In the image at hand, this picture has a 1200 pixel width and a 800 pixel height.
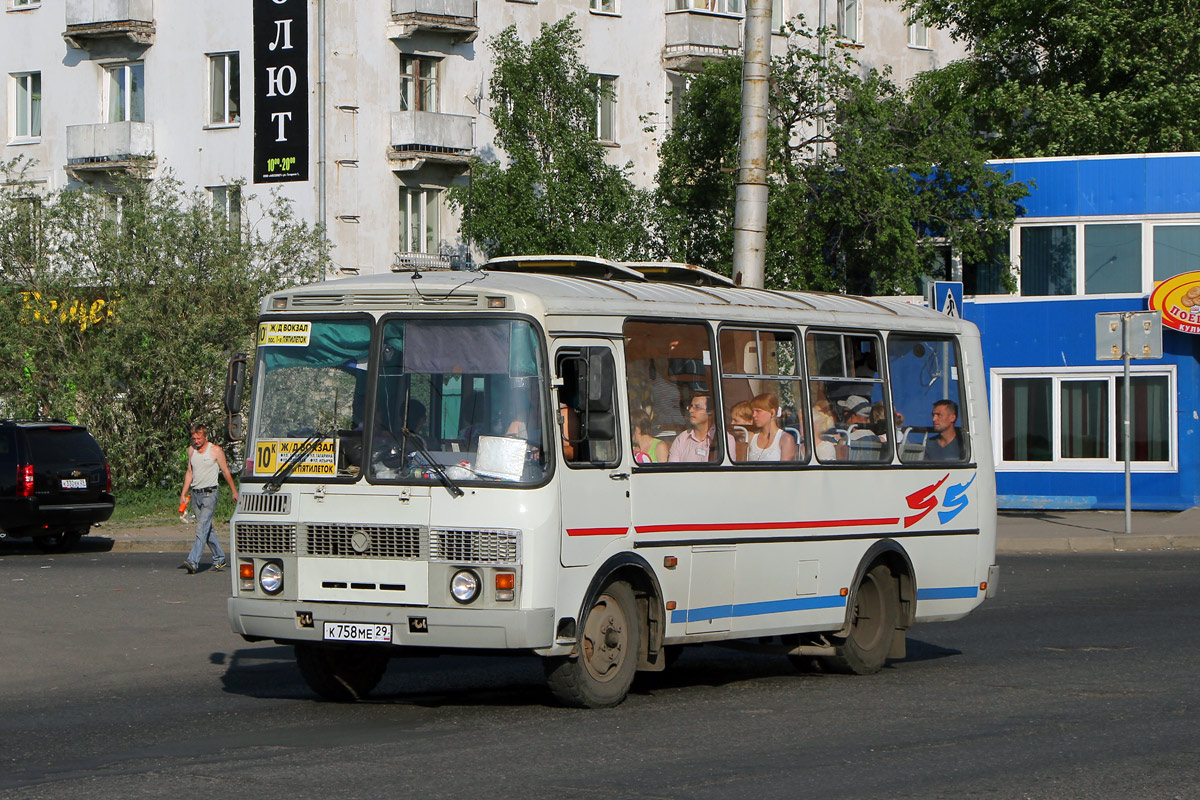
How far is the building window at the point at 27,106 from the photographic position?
160ft

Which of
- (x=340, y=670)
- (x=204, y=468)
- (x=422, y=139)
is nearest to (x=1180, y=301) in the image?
(x=204, y=468)

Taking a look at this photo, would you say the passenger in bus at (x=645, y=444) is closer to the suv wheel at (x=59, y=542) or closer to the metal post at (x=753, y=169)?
the metal post at (x=753, y=169)

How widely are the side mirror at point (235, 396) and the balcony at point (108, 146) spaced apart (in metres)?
36.1

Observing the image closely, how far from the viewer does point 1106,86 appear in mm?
44562

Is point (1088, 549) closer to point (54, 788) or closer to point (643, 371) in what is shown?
point (643, 371)

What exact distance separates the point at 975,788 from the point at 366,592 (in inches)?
145

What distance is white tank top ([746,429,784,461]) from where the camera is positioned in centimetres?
1173

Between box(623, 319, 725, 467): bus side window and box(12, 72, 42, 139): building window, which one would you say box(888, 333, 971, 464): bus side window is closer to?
box(623, 319, 725, 467): bus side window

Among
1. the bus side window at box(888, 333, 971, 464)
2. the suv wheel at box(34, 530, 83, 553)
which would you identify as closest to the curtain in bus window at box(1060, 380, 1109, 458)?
the suv wheel at box(34, 530, 83, 553)

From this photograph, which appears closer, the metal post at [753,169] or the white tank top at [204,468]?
the metal post at [753,169]

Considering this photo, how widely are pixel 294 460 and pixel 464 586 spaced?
136 centimetres

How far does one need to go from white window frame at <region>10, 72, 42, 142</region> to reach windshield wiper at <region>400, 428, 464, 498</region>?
41693mm

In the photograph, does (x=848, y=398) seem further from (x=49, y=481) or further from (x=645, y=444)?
(x=49, y=481)

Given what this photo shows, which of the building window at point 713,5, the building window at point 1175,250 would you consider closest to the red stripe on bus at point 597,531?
the building window at point 1175,250
